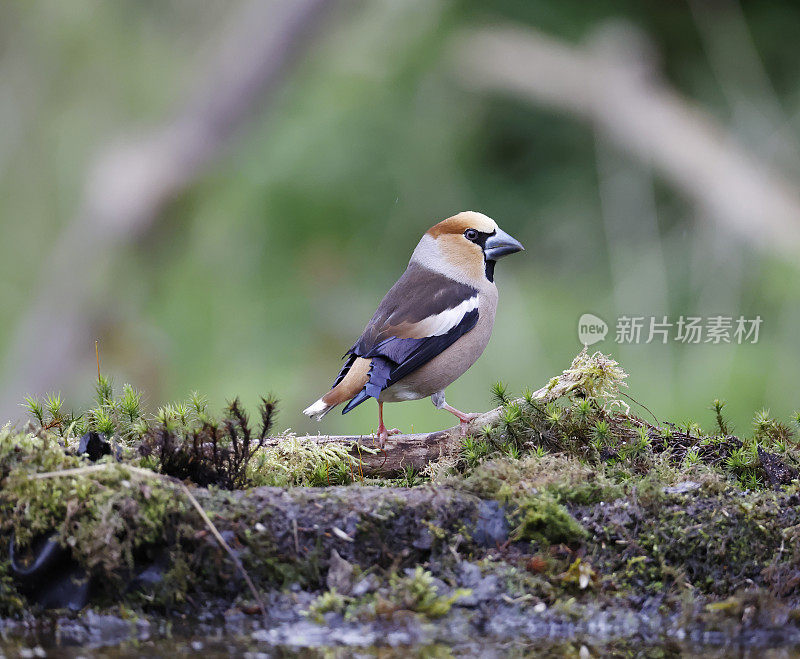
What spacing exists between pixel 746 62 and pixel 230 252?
541 centimetres

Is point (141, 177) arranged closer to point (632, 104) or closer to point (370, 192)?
point (370, 192)

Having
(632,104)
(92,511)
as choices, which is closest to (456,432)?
(92,511)

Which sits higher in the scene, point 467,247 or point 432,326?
point 467,247

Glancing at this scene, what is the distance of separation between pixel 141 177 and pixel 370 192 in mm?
2441

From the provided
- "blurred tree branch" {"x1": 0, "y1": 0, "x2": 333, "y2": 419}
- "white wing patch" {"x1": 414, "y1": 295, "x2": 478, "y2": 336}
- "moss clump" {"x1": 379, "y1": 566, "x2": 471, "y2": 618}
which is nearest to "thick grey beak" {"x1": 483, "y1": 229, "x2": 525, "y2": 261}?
"white wing patch" {"x1": 414, "y1": 295, "x2": 478, "y2": 336}

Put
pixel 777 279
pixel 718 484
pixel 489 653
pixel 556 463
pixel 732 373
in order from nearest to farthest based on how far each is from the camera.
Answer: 1. pixel 489 653
2. pixel 718 484
3. pixel 556 463
4. pixel 732 373
5. pixel 777 279

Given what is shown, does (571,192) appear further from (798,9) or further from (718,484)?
(718,484)

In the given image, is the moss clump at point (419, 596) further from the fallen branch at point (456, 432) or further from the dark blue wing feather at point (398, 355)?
the dark blue wing feather at point (398, 355)

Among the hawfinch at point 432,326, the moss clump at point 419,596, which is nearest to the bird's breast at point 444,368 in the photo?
the hawfinch at point 432,326

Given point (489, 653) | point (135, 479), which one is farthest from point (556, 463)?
point (135, 479)

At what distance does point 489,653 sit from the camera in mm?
2576

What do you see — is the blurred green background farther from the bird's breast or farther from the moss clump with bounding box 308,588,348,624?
the moss clump with bounding box 308,588,348,624

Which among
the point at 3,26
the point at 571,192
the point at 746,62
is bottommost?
the point at 571,192

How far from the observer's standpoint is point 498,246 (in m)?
5.14
